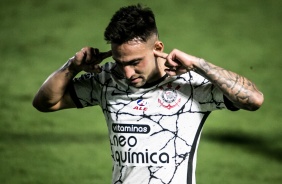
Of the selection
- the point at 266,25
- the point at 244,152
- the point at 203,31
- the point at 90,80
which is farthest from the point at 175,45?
the point at 90,80

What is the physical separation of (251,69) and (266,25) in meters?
1.38

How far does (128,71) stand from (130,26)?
0.26 metres

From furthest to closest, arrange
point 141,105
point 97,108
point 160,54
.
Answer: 1. point 97,108
2. point 141,105
3. point 160,54

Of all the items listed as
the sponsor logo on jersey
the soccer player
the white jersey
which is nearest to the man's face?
the soccer player

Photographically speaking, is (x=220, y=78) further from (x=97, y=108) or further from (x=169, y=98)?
(x=97, y=108)

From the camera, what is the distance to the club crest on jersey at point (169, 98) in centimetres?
395

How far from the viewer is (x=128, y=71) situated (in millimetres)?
3820

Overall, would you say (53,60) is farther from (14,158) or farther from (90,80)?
(90,80)

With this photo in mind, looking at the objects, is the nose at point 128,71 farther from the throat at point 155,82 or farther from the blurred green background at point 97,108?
the blurred green background at point 97,108

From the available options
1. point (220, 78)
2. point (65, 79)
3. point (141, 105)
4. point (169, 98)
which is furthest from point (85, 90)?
point (220, 78)

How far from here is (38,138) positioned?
22.1 feet

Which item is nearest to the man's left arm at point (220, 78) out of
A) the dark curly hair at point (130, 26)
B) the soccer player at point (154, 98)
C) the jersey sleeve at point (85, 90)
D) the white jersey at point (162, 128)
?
the soccer player at point (154, 98)

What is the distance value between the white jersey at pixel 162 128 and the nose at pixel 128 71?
19 centimetres

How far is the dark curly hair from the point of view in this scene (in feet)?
12.5
